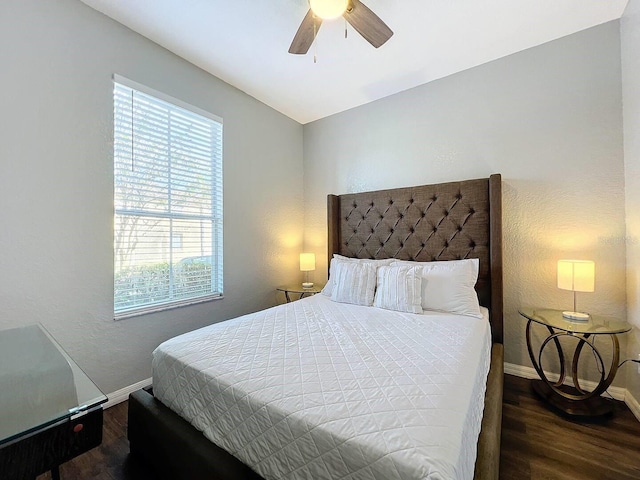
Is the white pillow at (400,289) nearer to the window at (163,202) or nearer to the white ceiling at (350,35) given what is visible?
the window at (163,202)

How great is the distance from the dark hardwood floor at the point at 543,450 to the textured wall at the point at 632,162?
455 millimetres

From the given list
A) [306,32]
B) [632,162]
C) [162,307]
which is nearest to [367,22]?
[306,32]

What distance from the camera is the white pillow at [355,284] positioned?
2369 mm

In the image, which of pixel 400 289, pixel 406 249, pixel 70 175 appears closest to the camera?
pixel 70 175

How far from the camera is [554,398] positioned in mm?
1940

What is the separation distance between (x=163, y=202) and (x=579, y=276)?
3.19 meters

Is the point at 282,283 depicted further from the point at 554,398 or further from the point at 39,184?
the point at 554,398

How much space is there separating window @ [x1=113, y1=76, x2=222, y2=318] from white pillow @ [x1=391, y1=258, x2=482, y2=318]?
6.49ft

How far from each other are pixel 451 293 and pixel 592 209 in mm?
1233

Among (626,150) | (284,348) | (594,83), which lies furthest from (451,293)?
(594,83)

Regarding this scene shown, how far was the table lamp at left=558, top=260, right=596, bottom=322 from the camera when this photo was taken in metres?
1.84

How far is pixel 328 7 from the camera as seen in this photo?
5.07 ft

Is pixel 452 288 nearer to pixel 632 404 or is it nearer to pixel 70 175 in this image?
pixel 632 404

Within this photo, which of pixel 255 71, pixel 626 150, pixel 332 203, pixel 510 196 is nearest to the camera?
pixel 626 150
